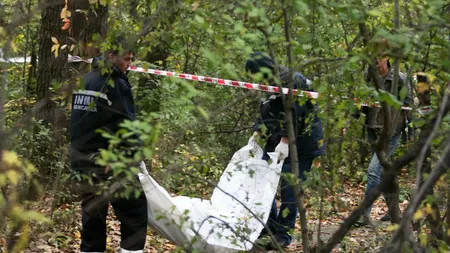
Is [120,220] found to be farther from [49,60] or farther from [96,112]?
[49,60]

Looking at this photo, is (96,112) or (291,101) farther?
(96,112)

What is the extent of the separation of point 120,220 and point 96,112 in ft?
2.85

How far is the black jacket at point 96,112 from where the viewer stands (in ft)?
17.3

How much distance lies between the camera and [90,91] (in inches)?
209

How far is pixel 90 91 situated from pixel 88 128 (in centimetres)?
28

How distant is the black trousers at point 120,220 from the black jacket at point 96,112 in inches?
12.9

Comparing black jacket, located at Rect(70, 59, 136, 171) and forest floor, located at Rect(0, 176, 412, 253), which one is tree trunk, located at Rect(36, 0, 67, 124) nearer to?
forest floor, located at Rect(0, 176, 412, 253)

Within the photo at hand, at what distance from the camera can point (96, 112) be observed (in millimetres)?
5285

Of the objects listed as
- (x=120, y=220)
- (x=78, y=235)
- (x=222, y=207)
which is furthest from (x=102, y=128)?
(x=78, y=235)

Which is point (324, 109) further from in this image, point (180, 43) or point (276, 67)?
point (180, 43)

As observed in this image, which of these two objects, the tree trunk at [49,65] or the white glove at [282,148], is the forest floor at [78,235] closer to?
the white glove at [282,148]

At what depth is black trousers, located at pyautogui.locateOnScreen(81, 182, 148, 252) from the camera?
5.37m

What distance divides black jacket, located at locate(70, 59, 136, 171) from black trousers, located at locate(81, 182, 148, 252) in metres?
0.33

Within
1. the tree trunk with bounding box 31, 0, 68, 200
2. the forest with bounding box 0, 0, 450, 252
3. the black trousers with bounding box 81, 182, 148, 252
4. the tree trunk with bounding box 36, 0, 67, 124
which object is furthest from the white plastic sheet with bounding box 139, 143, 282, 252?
the tree trunk with bounding box 36, 0, 67, 124
